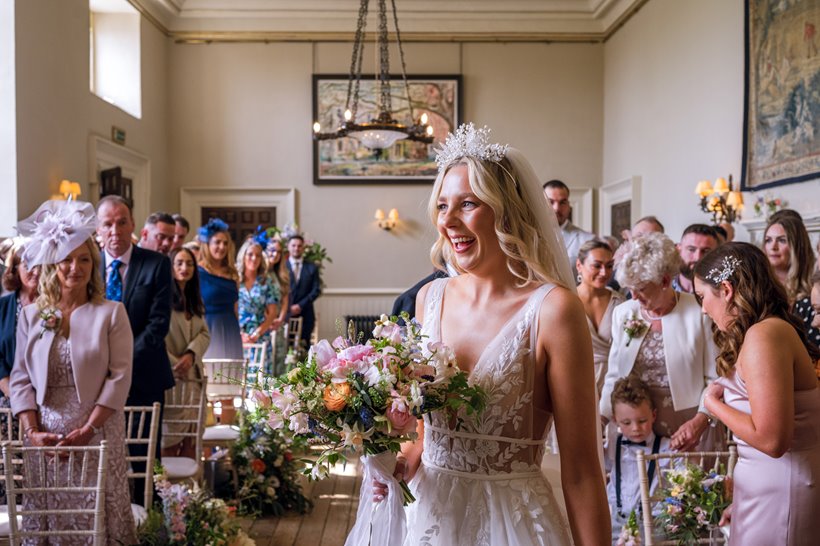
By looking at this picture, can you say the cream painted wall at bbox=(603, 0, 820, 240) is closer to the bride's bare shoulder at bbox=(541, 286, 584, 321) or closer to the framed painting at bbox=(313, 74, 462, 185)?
the framed painting at bbox=(313, 74, 462, 185)

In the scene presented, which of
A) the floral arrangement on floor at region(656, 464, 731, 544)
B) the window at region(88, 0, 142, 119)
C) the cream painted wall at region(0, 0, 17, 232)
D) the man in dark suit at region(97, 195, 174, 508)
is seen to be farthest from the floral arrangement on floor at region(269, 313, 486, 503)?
the window at region(88, 0, 142, 119)

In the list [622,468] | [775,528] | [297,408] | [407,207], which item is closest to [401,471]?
[297,408]

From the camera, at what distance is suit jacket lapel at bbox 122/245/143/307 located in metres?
4.63

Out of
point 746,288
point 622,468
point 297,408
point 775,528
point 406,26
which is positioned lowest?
point 622,468

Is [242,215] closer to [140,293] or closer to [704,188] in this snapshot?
[704,188]

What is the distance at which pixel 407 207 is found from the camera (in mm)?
13383

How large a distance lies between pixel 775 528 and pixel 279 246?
6.90 meters

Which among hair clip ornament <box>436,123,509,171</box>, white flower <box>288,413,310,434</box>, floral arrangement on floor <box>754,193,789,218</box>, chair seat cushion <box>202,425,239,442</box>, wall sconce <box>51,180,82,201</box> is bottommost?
chair seat cushion <box>202,425,239,442</box>

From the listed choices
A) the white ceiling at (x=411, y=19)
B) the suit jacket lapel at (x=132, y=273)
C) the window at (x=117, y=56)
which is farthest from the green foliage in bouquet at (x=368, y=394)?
the white ceiling at (x=411, y=19)

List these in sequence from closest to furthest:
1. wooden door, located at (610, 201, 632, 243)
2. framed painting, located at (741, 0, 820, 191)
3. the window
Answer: framed painting, located at (741, 0, 820, 191) < the window < wooden door, located at (610, 201, 632, 243)

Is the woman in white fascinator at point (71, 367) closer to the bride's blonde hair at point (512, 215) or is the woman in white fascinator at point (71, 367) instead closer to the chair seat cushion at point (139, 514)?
the chair seat cushion at point (139, 514)

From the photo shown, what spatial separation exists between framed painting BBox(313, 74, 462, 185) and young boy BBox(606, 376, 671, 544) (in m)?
9.44

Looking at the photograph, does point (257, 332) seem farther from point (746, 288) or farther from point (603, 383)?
point (746, 288)

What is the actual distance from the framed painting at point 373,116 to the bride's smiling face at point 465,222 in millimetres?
11283
